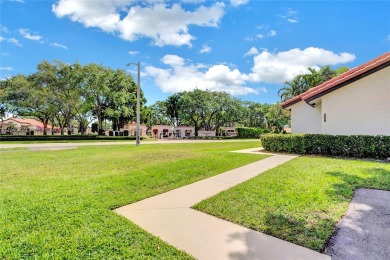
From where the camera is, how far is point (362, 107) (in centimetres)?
1014

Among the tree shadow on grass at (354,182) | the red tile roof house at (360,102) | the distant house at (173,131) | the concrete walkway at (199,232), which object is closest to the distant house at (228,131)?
the distant house at (173,131)

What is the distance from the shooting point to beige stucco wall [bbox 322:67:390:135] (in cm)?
953

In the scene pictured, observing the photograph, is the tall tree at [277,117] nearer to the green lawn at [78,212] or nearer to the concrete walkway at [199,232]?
the green lawn at [78,212]

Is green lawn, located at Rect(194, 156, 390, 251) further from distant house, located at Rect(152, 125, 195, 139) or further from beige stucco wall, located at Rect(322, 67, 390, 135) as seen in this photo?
distant house, located at Rect(152, 125, 195, 139)

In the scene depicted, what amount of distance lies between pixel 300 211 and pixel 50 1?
1515 cm

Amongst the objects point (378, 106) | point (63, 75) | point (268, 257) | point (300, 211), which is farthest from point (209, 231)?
point (63, 75)

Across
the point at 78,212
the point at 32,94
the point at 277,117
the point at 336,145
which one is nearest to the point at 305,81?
the point at 277,117

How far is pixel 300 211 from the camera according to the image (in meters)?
3.76

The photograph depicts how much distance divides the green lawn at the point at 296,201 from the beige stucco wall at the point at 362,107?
13.1ft

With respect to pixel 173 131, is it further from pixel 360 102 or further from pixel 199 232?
pixel 199 232

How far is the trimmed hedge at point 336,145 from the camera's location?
8992 millimetres

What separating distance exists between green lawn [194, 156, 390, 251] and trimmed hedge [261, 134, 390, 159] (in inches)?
112

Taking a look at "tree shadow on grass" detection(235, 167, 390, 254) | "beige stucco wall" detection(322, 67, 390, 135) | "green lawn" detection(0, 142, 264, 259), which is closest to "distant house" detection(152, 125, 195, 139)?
"beige stucco wall" detection(322, 67, 390, 135)

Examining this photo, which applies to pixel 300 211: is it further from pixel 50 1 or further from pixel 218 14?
pixel 50 1
